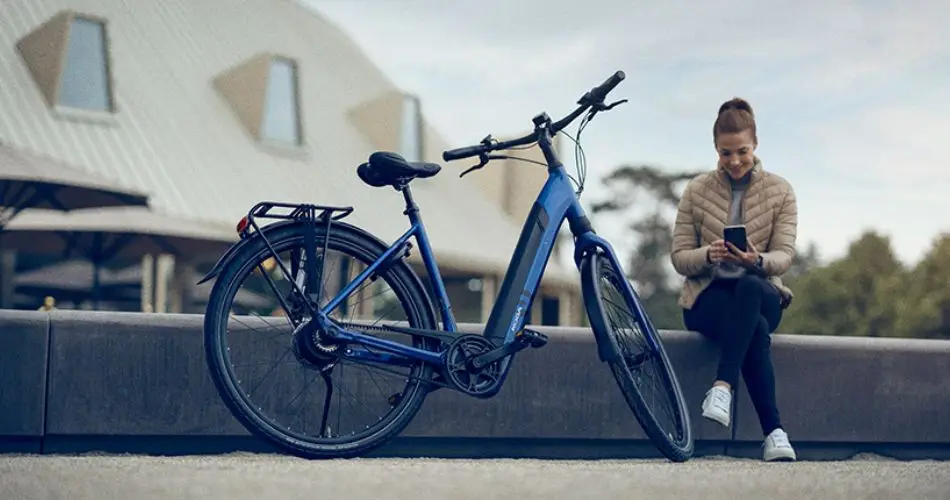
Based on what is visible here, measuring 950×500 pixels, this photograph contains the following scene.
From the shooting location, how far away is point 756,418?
6559 mm

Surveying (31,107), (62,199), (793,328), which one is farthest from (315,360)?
(793,328)

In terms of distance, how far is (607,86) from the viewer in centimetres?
529

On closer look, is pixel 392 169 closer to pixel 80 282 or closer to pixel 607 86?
pixel 607 86

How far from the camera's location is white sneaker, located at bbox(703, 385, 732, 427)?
5.64 metres

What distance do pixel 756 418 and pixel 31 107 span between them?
23.4 metres

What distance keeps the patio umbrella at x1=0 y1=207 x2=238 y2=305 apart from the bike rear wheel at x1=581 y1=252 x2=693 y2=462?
1547cm

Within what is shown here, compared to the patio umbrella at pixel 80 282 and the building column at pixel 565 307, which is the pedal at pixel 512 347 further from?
the building column at pixel 565 307

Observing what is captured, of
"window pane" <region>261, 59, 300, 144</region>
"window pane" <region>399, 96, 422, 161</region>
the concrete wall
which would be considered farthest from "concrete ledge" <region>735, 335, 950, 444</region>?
"window pane" <region>399, 96, 422, 161</region>

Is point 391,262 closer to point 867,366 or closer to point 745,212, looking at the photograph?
point 745,212

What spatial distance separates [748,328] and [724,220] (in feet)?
1.72

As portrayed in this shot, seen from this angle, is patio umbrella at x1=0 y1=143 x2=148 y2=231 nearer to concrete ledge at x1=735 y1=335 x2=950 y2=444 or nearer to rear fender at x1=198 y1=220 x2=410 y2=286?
concrete ledge at x1=735 y1=335 x2=950 y2=444

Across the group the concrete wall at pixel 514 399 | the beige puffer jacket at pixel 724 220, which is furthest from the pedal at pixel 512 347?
the beige puffer jacket at pixel 724 220

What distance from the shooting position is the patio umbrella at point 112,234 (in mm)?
21188

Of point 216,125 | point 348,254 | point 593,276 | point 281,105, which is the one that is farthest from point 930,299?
point 348,254
